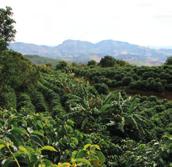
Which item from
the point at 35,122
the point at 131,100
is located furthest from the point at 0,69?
the point at 35,122

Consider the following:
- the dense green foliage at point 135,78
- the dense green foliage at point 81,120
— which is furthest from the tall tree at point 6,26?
the dense green foliage at point 135,78

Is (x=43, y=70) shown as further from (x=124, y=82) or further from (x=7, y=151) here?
(x=7, y=151)

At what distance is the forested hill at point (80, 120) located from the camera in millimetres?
9383

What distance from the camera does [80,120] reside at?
71.3ft

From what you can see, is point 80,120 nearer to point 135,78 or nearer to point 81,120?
point 81,120

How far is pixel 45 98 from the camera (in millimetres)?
27125

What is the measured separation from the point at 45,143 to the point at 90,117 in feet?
32.6

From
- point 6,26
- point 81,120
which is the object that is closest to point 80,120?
point 81,120

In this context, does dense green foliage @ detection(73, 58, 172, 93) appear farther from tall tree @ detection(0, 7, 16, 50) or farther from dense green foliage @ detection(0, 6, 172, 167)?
tall tree @ detection(0, 7, 16, 50)

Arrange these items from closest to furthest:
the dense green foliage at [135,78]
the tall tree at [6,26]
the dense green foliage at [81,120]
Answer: the dense green foliage at [81,120] < the tall tree at [6,26] < the dense green foliage at [135,78]

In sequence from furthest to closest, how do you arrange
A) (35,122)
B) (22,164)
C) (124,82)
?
(124,82) < (35,122) < (22,164)

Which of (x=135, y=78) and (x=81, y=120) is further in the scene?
(x=135, y=78)

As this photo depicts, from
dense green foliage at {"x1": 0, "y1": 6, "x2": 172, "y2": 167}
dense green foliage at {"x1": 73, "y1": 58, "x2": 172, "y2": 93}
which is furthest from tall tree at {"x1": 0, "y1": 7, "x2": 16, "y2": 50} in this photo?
dense green foliage at {"x1": 73, "y1": 58, "x2": 172, "y2": 93}

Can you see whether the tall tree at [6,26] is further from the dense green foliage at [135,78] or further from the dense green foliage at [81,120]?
the dense green foliage at [135,78]
